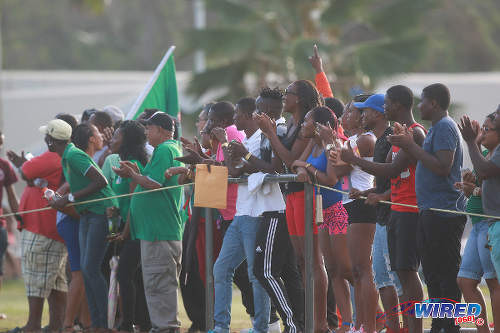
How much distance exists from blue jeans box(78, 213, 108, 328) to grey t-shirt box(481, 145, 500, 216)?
152 inches

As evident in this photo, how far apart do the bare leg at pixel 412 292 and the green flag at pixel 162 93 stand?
4.36m

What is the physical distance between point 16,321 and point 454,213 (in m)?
5.81

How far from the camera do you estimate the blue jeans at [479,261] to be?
738cm

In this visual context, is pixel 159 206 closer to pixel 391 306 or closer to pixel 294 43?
pixel 391 306

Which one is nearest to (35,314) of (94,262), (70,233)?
(70,233)

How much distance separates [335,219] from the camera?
316 inches

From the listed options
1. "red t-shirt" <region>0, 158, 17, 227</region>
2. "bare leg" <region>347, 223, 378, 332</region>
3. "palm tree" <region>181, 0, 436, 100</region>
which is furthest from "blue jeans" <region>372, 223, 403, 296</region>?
"palm tree" <region>181, 0, 436, 100</region>

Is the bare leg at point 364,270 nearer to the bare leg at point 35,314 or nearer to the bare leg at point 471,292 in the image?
the bare leg at point 471,292

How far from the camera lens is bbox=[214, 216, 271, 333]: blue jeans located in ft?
26.8

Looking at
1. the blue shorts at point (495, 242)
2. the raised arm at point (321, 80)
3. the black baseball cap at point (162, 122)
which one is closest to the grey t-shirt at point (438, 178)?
the blue shorts at point (495, 242)

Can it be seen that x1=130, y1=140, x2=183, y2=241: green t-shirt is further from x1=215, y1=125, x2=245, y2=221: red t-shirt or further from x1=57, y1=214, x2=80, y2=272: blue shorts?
x1=57, y1=214, x2=80, y2=272: blue shorts

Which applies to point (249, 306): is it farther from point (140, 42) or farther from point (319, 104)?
point (140, 42)

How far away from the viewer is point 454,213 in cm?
732

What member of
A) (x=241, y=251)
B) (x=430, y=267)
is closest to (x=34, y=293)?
(x=241, y=251)
